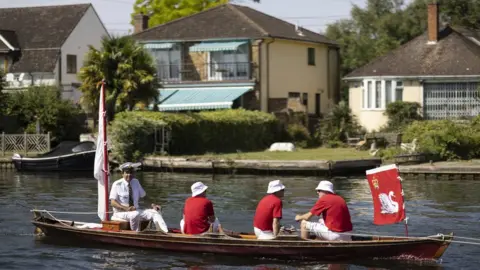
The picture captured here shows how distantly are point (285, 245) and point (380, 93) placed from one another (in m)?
36.3

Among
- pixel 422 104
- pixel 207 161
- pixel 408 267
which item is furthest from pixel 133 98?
pixel 408 267

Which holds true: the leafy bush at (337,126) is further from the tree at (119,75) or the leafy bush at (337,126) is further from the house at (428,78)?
the tree at (119,75)

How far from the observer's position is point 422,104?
182 feet

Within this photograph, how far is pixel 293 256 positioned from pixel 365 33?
204 feet

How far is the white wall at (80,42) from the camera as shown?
219 ft

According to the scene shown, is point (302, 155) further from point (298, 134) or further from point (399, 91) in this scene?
point (399, 91)

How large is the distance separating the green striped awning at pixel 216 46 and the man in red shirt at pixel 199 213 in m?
37.0

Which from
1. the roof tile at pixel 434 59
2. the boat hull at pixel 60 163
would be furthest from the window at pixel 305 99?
the boat hull at pixel 60 163

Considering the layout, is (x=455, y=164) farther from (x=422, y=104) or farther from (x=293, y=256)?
(x=293, y=256)

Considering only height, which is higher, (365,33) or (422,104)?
(365,33)

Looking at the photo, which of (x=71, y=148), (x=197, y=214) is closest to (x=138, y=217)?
(x=197, y=214)

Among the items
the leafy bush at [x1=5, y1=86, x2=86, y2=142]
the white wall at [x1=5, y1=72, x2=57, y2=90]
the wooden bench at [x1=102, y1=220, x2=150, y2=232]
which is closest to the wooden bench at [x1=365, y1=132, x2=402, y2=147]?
the leafy bush at [x1=5, y1=86, x2=86, y2=142]

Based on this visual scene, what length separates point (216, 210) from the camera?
31.8 metres

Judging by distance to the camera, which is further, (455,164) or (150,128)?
(150,128)
